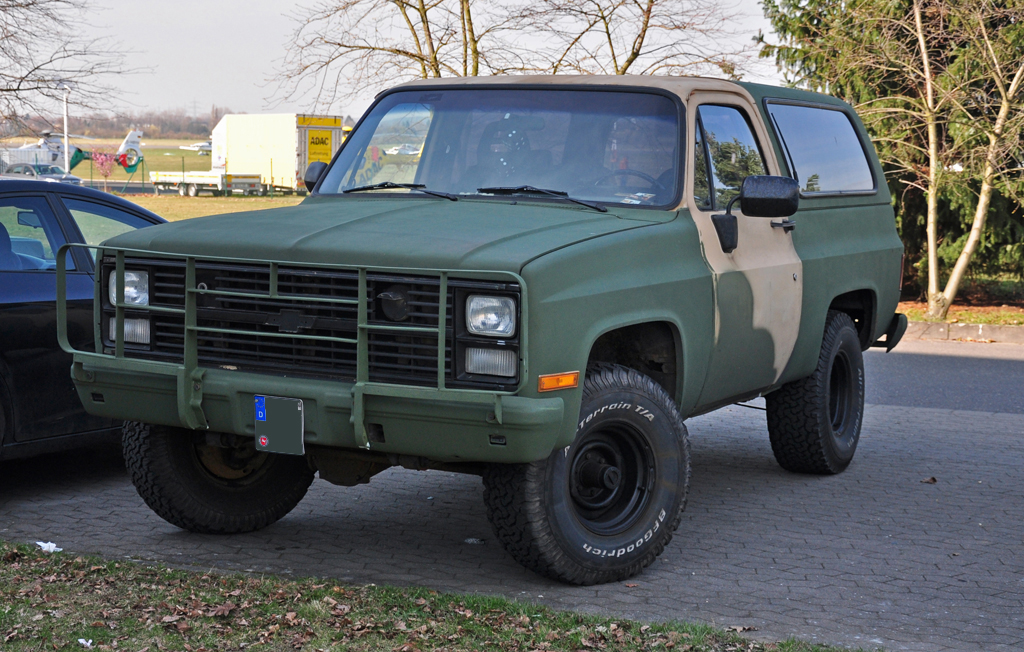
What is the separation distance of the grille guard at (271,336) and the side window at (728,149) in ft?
6.47

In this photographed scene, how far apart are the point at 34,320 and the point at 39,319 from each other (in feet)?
0.10

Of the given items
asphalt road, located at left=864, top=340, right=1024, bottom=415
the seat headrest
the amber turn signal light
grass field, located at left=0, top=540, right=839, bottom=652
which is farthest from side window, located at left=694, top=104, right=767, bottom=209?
asphalt road, located at left=864, top=340, right=1024, bottom=415

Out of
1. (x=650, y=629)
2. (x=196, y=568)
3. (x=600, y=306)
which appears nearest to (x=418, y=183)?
(x=600, y=306)

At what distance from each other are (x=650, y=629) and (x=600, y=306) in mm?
1213

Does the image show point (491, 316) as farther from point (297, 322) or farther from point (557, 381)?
point (297, 322)

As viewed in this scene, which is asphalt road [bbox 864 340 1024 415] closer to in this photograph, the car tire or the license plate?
the car tire

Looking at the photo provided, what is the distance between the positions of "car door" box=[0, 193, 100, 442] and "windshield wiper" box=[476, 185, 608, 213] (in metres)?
2.29

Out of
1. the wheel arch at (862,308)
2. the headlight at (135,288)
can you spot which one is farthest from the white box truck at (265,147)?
the headlight at (135,288)

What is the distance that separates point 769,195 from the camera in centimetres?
548

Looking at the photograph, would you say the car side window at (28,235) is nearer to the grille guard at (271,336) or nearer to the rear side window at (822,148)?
the grille guard at (271,336)

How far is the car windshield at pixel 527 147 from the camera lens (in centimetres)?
552

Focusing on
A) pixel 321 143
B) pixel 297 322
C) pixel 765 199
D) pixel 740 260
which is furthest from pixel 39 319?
A: pixel 321 143

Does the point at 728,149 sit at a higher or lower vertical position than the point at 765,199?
higher

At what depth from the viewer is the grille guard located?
4230mm
